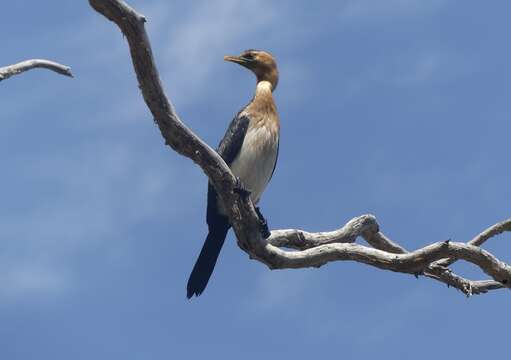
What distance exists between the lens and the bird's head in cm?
833

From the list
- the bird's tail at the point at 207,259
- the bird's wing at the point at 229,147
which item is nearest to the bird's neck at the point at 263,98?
the bird's wing at the point at 229,147

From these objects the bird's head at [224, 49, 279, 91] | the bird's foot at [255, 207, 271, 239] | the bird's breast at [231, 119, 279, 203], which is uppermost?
the bird's head at [224, 49, 279, 91]

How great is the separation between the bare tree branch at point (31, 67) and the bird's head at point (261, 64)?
1.77 m

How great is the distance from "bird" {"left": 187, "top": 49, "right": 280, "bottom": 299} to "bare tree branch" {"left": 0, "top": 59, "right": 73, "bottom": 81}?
1.40 metres

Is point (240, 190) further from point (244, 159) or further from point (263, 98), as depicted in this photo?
point (263, 98)

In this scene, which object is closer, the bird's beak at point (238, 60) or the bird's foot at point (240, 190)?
the bird's foot at point (240, 190)

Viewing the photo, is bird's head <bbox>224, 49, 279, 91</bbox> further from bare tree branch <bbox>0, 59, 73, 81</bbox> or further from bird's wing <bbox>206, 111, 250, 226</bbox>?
bare tree branch <bbox>0, 59, 73, 81</bbox>

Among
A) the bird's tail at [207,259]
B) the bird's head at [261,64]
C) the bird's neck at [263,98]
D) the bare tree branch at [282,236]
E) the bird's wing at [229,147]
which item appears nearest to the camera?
the bare tree branch at [282,236]

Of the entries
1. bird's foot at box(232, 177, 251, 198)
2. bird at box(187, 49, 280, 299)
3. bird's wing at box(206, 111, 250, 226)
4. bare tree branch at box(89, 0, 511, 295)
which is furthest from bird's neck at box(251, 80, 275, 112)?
bird's foot at box(232, 177, 251, 198)

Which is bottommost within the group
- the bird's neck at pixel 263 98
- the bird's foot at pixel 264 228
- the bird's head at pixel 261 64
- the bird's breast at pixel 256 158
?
the bird's foot at pixel 264 228

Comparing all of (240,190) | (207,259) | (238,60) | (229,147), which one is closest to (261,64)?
(238,60)

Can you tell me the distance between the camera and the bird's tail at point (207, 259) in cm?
704

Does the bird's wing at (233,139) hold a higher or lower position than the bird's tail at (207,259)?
higher

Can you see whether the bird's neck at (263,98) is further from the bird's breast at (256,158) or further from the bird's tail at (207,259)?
the bird's tail at (207,259)
